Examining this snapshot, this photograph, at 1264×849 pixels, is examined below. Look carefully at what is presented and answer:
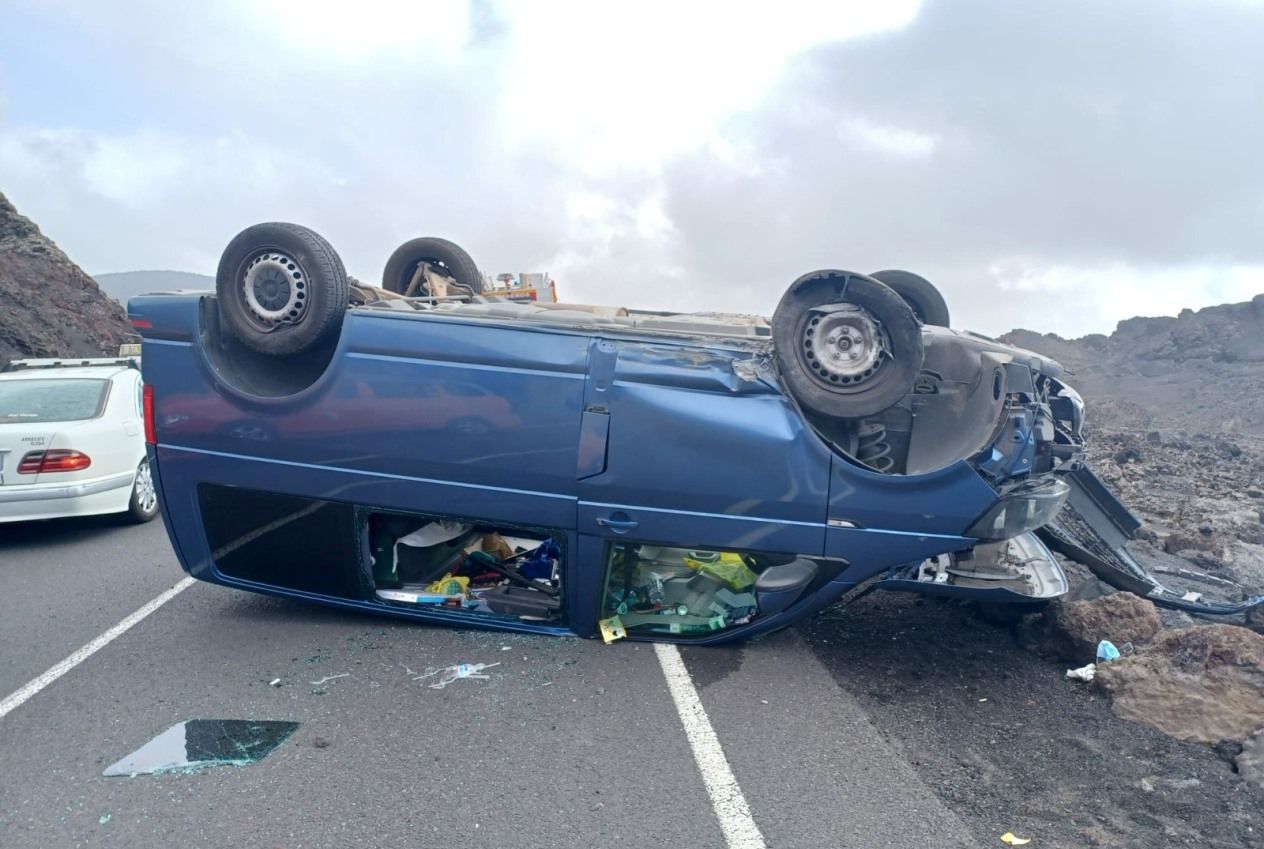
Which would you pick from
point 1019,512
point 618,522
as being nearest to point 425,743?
point 618,522

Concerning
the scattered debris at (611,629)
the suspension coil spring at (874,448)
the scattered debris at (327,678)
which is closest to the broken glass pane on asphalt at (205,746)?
the scattered debris at (327,678)

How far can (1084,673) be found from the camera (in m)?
4.52

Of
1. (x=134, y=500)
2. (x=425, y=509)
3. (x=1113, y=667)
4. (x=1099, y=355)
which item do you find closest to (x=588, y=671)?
(x=425, y=509)

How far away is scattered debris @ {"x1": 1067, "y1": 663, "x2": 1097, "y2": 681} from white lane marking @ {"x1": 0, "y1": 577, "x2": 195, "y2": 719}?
5.18 meters

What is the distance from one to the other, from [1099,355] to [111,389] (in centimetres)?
4082

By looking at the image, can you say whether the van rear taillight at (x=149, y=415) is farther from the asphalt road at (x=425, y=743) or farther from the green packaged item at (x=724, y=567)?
the green packaged item at (x=724, y=567)

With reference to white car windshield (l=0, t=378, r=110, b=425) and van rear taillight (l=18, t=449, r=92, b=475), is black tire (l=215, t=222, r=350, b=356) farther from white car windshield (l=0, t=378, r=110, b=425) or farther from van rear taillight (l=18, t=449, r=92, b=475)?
white car windshield (l=0, t=378, r=110, b=425)

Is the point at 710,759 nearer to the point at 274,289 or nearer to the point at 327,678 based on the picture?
the point at 327,678

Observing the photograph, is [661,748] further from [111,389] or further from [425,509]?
[111,389]

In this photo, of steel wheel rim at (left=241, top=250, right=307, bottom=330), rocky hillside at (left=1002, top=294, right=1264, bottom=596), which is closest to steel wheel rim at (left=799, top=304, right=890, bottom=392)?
steel wheel rim at (left=241, top=250, right=307, bottom=330)

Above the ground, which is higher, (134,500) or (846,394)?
(846,394)

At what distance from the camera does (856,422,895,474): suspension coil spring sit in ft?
15.0

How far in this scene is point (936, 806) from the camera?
132 inches

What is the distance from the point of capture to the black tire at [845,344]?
424 cm
